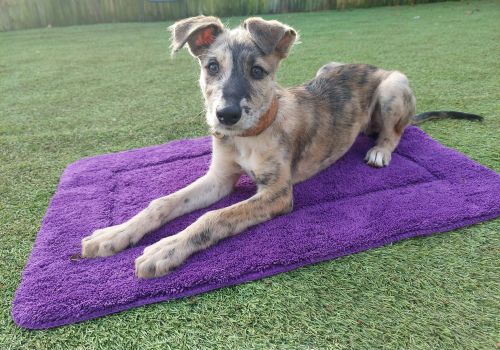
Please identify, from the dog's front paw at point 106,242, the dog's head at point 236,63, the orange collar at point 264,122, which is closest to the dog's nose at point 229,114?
the dog's head at point 236,63

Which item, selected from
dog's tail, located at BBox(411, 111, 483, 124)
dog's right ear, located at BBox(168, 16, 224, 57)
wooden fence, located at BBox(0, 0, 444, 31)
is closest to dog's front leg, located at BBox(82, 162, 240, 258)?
dog's right ear, located at BBox(168, 16, 224, 57)

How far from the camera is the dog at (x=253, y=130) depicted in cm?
267

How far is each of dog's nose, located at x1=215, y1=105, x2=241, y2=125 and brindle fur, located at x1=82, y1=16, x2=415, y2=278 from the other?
3 cm

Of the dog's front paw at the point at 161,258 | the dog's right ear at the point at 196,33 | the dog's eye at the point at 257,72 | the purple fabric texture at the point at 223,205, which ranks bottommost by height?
the purple fabric texture at the point at 223,205

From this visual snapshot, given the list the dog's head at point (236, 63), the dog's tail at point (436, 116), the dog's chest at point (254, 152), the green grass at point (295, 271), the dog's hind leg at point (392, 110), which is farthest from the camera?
the dog's tail at point (436, 116)

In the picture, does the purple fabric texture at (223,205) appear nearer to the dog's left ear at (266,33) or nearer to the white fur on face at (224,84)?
the white fur on face at (224,84)

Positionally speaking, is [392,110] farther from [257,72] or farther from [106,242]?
[106,242]

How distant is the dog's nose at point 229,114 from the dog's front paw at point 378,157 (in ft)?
5.50

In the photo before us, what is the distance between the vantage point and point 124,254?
2.62 m

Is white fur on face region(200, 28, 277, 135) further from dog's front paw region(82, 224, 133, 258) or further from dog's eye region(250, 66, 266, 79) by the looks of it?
dog's front paw region(82, 224, 133, 258)

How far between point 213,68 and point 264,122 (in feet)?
1.93

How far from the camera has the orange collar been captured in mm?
3039

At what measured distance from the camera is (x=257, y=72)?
9.86 feet

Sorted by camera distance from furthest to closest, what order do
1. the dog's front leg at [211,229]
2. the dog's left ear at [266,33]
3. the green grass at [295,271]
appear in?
1. the dog's left ear at [266,33]
2. the dog's front leg at [211,229]
3. the green grass at [295,271]
